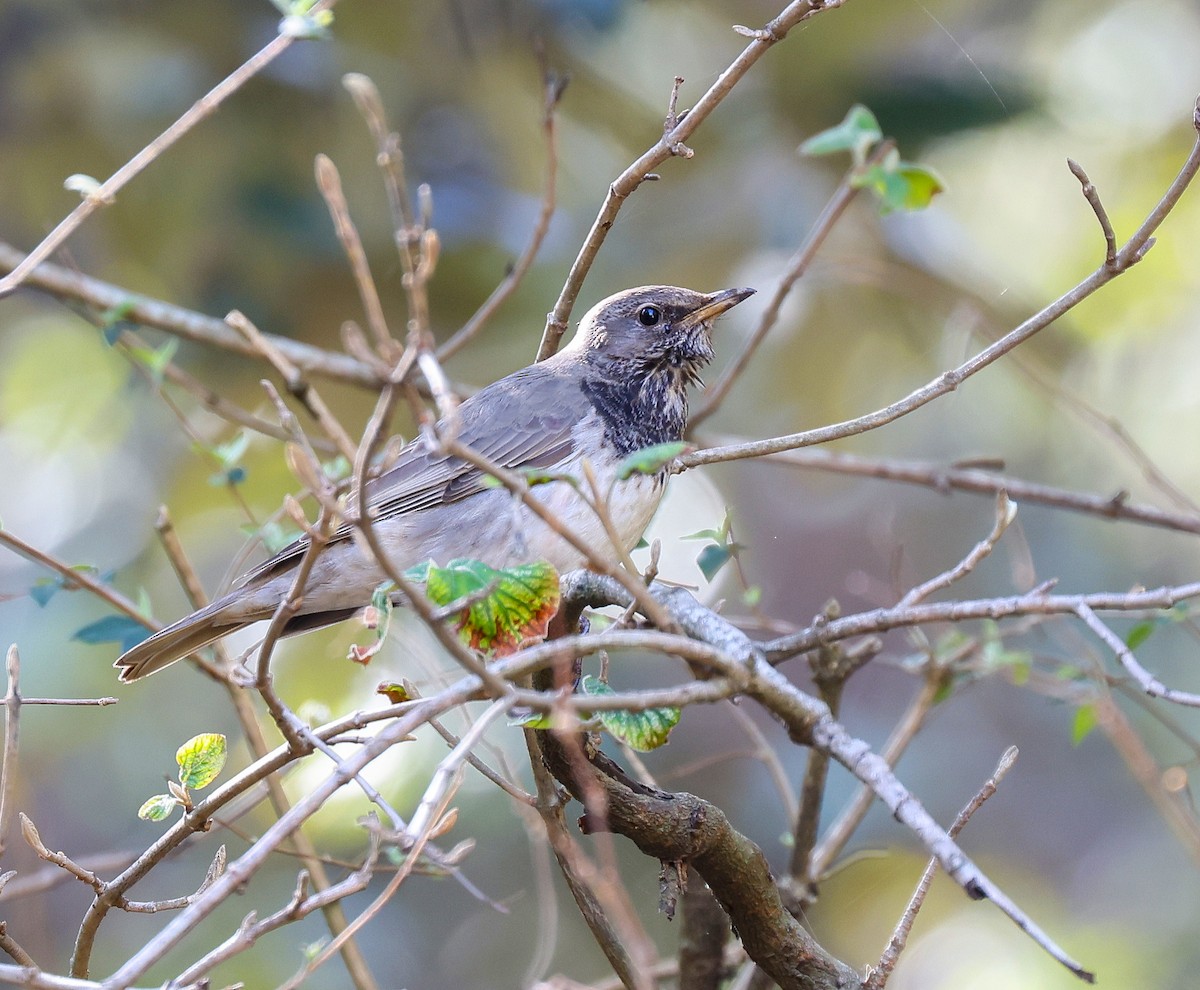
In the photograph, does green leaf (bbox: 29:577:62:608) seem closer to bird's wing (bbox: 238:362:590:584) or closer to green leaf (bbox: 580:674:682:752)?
bird's wing (bbox: 238:362:590:584)

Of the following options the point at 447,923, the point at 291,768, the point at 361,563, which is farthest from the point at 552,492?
the point at 447,923

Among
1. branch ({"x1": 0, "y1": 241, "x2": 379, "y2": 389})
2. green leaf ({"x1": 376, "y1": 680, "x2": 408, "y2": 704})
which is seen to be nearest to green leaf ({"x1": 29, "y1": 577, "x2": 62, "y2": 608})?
branch ({"x1": 0, "y1": 241, "x2": 379, "y2": 389})

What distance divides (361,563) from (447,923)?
2800 mm

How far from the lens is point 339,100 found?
6098 millimetres

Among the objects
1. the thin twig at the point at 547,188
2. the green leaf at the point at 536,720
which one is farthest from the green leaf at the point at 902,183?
the thin twig at the point at 547,188

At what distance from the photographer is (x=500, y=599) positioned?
214 centimetres

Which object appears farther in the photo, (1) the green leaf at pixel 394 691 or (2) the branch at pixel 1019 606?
(1) the green leaf at pixel 394 691

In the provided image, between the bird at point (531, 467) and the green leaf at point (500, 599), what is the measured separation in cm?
144

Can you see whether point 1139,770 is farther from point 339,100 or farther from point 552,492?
point 339,100

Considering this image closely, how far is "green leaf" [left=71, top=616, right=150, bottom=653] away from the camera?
3.75 m

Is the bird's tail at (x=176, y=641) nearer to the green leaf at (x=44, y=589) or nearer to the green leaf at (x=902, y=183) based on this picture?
the green leaf at (x=44, y=589)

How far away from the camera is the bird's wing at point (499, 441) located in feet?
13.8

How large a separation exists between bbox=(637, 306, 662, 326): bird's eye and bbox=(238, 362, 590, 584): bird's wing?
13.9 inches

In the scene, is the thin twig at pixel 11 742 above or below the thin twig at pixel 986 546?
above
